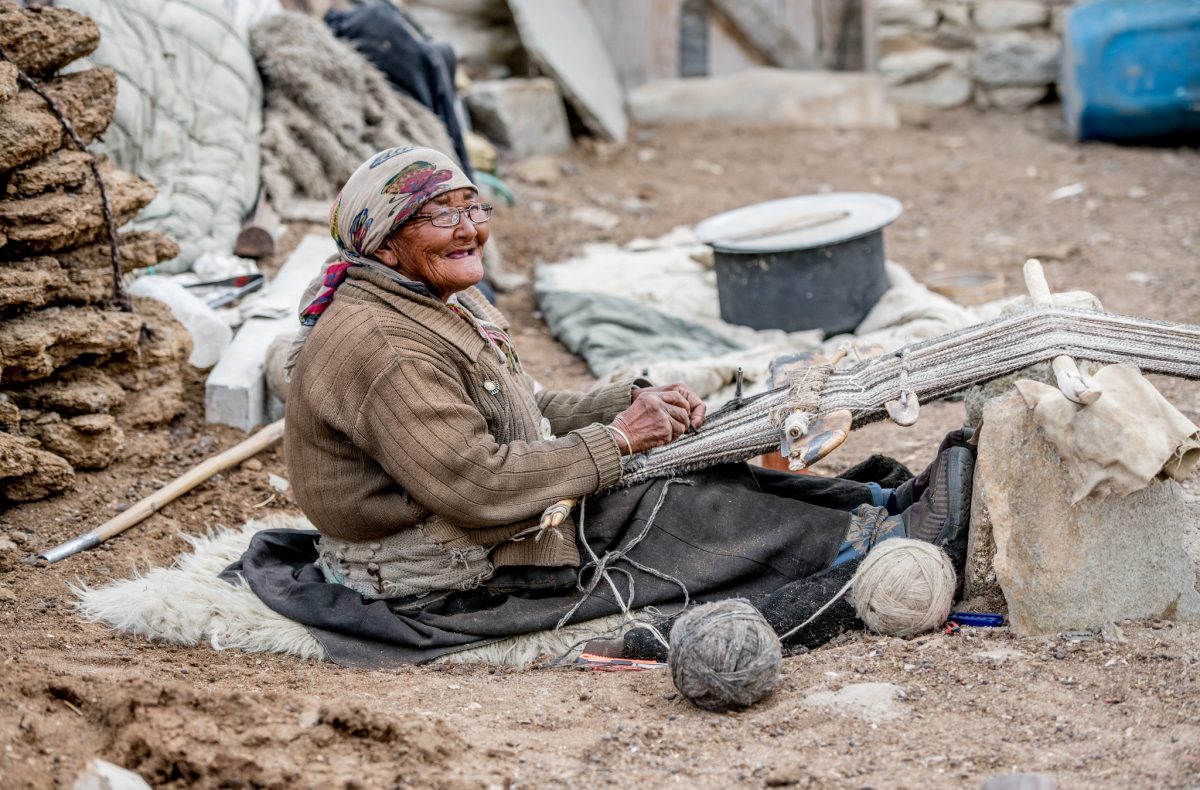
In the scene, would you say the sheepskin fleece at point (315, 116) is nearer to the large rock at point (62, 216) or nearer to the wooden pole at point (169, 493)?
the large rock at point (62, 216)

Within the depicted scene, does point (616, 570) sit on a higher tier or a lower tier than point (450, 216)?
lower

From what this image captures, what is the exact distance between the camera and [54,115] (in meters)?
3.78

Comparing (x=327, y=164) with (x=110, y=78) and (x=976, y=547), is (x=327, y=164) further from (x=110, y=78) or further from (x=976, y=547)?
(x=976, y=547)

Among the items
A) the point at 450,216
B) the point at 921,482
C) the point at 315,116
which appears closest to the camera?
the point at 450,216

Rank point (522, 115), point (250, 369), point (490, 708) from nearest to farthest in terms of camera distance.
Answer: point (490, 708) → point (250, 369) → point (522, 115)

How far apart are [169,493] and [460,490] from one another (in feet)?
4.75

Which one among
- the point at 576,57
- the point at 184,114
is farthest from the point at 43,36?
the point at 576,57

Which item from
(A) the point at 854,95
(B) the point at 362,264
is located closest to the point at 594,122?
(A) the point at 854,95

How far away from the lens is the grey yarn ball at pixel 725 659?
8.30 feet

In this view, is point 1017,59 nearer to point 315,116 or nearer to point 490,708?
point 315,116

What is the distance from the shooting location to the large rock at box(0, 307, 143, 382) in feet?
11.8

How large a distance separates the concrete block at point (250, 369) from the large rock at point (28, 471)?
0.70 m

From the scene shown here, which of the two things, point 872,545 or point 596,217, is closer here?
point 872,545

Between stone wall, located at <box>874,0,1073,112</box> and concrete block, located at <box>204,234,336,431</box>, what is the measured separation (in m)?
Answer: 6.75
